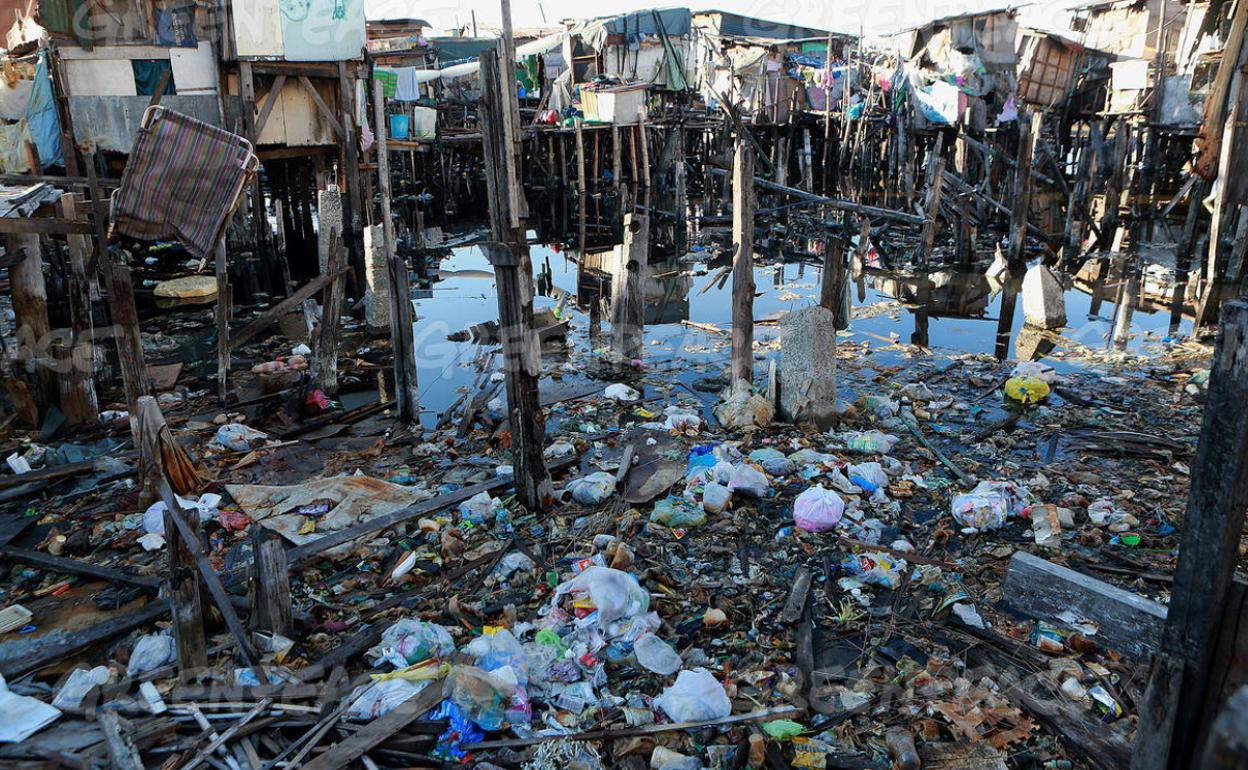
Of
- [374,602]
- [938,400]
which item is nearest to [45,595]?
[374,602]

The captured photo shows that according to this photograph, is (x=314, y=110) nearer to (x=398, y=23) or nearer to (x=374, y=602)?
(x=374, y=602)

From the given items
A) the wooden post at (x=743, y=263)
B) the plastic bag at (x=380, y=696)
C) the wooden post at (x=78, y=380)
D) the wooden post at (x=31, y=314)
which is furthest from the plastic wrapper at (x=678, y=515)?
the wooden post at (x=31, y=314)

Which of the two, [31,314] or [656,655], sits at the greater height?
[31,314]

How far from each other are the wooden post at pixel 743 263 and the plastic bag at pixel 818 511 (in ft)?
7.97

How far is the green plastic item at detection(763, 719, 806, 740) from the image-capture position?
3.54 m

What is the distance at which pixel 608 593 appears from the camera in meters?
4.34

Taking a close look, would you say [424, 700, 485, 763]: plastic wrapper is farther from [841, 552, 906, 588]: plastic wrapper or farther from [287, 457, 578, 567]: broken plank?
[841, 552, 906, 588]: plastic wrapper

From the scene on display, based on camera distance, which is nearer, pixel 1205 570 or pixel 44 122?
pixel 1205 570

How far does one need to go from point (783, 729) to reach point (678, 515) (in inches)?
84.2

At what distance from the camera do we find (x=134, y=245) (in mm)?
16828

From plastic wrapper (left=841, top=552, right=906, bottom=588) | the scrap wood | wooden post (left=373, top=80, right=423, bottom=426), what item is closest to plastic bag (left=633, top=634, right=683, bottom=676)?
the scrap wood

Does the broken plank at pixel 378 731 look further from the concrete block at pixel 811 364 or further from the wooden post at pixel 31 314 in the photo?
the wooden post at pixel 31 314

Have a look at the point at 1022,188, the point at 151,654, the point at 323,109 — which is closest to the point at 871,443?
the point at 151,654

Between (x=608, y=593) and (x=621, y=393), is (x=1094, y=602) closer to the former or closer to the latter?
(x=608, y=593)
